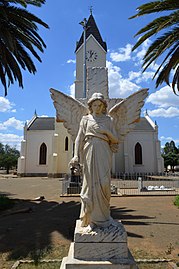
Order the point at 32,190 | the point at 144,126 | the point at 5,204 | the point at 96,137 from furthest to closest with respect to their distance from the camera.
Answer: the point at 144,126
the point at 32,190
the point at 5,204
the point at 96,137

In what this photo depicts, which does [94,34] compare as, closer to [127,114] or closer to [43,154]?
[43,154]

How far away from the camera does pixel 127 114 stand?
3.88 metres

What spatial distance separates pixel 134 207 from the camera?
33.3ft

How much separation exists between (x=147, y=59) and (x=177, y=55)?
1333 millimetres

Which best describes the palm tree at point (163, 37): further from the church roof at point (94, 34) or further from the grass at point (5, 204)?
the church roof at point (94, 34)

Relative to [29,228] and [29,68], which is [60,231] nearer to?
[29,228]

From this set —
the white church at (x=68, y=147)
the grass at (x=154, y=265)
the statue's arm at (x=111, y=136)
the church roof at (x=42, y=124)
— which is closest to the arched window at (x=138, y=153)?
the white church at (x=68, y=147)

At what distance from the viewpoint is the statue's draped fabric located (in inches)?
127

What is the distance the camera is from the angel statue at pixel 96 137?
322cm

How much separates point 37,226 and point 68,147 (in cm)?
2339

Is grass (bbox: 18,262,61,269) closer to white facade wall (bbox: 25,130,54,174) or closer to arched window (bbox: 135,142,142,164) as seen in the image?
white facade wall (bbox: 25,130,54,174)

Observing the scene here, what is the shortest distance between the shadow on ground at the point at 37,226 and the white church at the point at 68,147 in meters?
20.1

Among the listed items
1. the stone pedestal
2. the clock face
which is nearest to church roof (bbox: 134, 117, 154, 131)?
the clock face

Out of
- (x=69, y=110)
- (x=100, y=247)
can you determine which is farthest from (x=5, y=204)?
(x=100, y=247)
